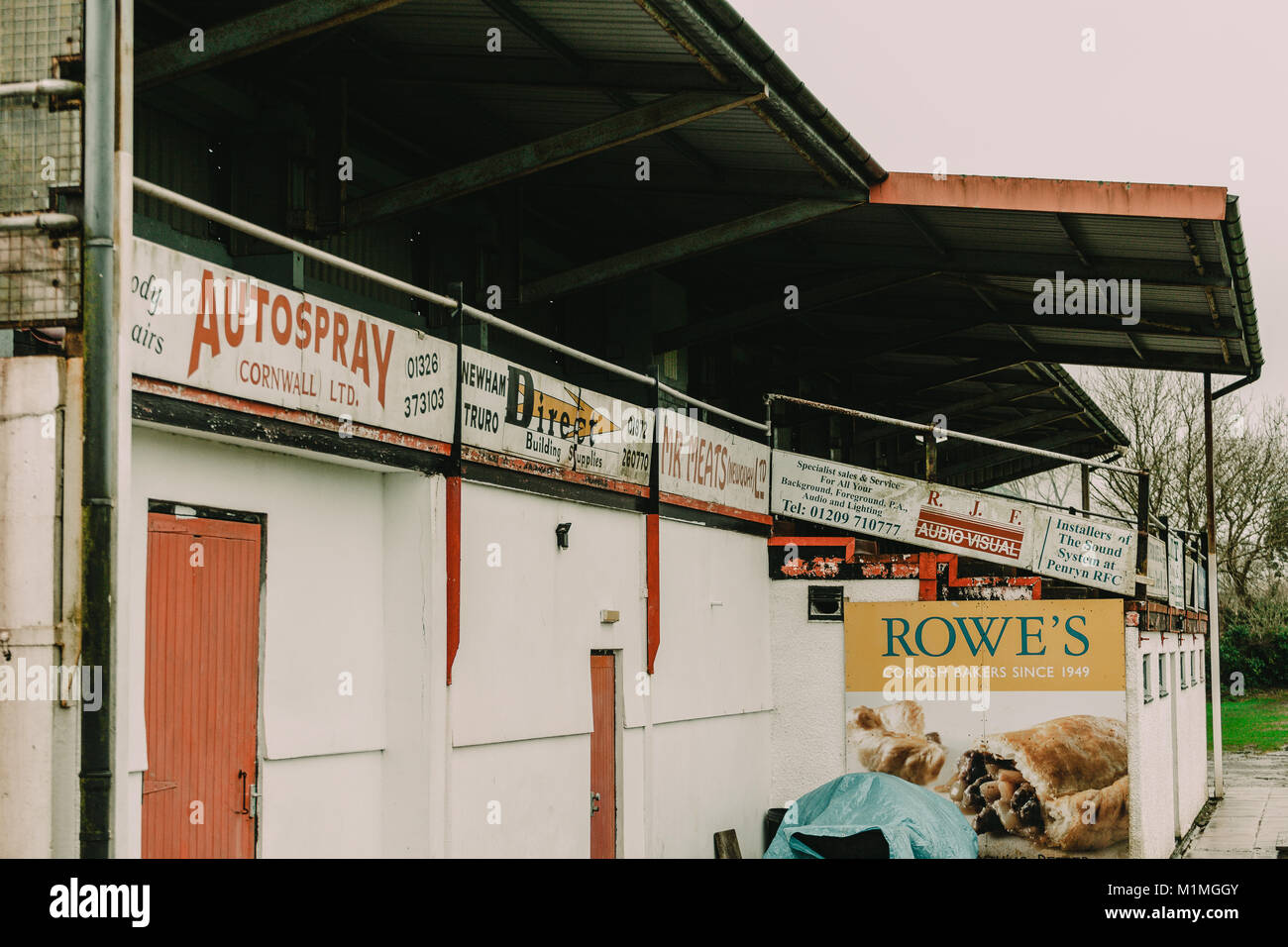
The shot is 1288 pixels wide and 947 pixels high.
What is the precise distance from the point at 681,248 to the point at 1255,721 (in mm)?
30763

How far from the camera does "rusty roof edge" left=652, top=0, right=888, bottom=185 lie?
35.1 ft

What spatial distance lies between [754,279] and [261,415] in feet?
40.0

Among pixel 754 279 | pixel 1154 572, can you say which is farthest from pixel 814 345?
pixel 1154 572

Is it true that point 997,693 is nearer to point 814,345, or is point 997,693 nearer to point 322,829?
point 322,829

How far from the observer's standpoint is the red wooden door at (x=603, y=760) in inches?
507

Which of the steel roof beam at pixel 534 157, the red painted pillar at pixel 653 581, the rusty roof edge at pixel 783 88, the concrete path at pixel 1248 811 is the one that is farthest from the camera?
the concrete path at pixel 1248 811

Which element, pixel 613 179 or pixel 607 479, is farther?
pixel 613 179

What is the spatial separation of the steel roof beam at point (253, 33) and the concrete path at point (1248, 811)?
13.4 m

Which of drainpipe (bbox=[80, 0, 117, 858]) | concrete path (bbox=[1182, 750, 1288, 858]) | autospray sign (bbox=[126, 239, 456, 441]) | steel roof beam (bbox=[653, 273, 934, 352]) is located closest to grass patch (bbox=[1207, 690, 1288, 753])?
concrete path (bbox=[1182, 750, 1288, 858])

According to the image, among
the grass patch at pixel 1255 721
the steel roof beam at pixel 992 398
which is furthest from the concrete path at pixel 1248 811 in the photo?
the steel roof beam at pixel 992 398

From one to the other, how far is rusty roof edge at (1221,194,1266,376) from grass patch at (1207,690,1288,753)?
615 inches

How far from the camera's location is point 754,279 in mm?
19875
